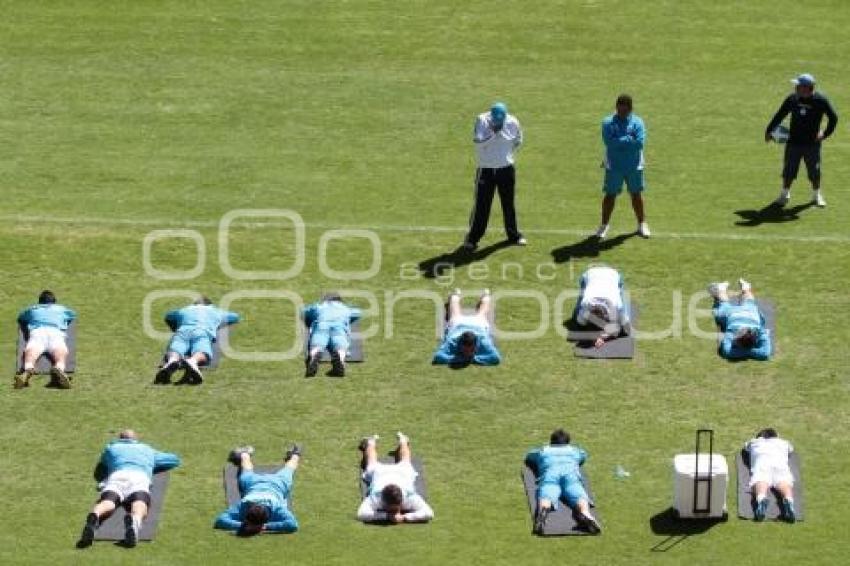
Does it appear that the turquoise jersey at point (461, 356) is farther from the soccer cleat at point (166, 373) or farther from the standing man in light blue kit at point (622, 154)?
the standing man in light blue kit at point (622, 154)

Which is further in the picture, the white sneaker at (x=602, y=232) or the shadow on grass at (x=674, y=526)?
the white sneaker at (x=602, y=232)

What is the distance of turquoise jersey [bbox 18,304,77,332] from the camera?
31.6 m

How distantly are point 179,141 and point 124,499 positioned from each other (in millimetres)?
10911

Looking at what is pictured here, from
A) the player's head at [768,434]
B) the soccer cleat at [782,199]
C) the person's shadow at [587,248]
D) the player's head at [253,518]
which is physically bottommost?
the player's head at [253,518]

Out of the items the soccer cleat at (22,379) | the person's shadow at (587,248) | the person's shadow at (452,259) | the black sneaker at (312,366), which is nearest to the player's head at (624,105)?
the person's shadow at (587,248)

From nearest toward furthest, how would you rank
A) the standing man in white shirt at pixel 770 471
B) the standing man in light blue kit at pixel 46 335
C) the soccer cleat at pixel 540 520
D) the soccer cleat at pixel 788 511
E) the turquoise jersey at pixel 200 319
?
the soccer cleat at pixel 540 520 → the soccer cleat at pixel 788 511 → the standing man in white shirt at pixel 770 471 → the standing man in light blue kit at pixel 46 335 → the turquoise jersey at pixel 200 319

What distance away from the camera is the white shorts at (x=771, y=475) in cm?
2862

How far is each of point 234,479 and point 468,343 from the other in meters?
4.36

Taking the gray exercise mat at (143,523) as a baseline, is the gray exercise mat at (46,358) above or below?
above

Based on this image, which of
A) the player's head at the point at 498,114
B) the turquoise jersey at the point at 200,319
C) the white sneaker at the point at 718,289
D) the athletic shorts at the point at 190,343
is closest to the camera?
the athletic shorts at the point at 190,343

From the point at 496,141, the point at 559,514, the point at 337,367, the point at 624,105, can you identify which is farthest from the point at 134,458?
the point at 624,105

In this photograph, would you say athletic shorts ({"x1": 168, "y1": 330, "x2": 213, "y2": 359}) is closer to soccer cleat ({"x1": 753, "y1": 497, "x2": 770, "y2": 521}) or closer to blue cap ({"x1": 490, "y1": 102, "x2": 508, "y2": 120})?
blue cap ({"x1": 490, "y1": 102, "x2": 508, "y2": 120})

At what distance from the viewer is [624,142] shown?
34.2 metres

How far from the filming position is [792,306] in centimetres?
3309
